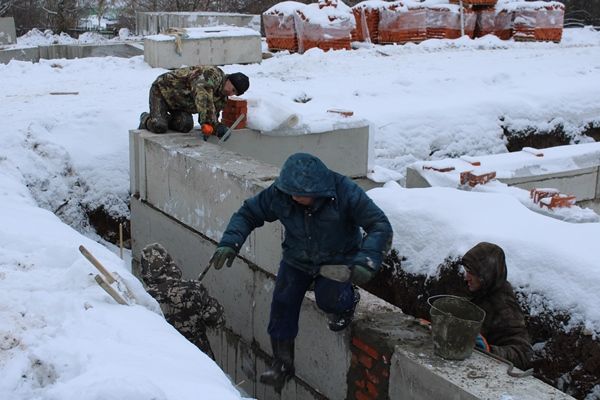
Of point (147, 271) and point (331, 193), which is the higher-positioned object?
point (331, 193)

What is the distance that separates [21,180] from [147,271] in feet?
10.7

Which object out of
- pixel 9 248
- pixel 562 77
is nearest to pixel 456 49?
pixel 562 77

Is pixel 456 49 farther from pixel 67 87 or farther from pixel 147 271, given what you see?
pixel 147 271

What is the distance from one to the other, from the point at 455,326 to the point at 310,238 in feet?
3.40

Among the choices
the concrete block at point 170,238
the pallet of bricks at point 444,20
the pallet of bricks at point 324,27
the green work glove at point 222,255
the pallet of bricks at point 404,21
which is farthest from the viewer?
the pallet of bricks at point 444,20

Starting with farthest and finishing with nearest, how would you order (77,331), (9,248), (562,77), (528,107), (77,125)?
(562,77)
(528,107)
(77,125)
(9,248)
(77,331)

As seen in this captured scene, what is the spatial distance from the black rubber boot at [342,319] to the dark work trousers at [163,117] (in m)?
3.55

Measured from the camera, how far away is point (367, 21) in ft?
62.0

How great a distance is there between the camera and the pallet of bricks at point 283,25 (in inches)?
680

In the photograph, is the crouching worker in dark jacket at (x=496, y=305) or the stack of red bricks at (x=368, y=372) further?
the stack of red bricks at (x=368, y=372)

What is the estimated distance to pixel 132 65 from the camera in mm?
14727

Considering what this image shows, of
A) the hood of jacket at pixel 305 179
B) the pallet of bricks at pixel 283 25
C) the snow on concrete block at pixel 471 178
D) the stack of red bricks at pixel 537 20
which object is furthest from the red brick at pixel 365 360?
the stack of red bricks at pixel 537 20

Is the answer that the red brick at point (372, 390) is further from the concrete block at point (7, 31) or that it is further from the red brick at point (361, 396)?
the concrete block at point (7, 31)

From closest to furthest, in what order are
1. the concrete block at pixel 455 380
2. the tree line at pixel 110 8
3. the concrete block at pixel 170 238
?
the concrete block at pixel 455 380 < the concrete block at pixel 170 238 < the tree line at pixel 110 8
